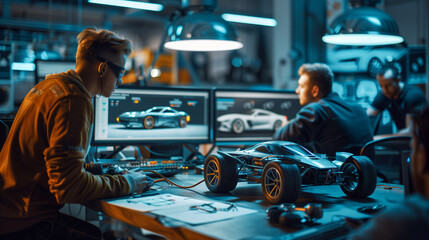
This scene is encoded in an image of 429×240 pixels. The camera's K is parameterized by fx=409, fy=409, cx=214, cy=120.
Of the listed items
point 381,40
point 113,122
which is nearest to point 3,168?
point 113,122

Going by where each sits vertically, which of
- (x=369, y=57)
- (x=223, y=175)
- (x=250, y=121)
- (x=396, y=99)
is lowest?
(x=223, y=175)

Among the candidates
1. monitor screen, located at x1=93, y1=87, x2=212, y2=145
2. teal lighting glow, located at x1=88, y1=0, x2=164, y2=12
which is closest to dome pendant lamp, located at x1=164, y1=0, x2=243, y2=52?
monitor screen, located at x1=93, y1=87, x2=212, y2=145

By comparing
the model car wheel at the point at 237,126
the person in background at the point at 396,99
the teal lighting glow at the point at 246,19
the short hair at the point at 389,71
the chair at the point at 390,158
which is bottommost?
the chair at the point at 390,158

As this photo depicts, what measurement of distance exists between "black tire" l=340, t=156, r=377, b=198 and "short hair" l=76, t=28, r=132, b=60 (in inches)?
41.4

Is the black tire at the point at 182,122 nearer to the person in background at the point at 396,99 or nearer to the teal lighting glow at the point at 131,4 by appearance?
the teal lighting glow at the point at 131,4

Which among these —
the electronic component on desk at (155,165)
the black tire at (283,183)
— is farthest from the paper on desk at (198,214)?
the electronic component on desk at (155,165)

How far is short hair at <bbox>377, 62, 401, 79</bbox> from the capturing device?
3.54m

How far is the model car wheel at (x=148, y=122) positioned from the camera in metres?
2.49

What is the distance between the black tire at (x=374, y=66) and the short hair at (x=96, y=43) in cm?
259

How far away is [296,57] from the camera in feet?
18.0

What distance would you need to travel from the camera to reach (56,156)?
4.63 ft

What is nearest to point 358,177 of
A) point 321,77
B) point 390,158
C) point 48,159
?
point 321,77

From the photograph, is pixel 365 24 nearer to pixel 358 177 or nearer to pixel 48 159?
pixel 358 177

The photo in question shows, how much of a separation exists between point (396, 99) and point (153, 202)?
114 inches
